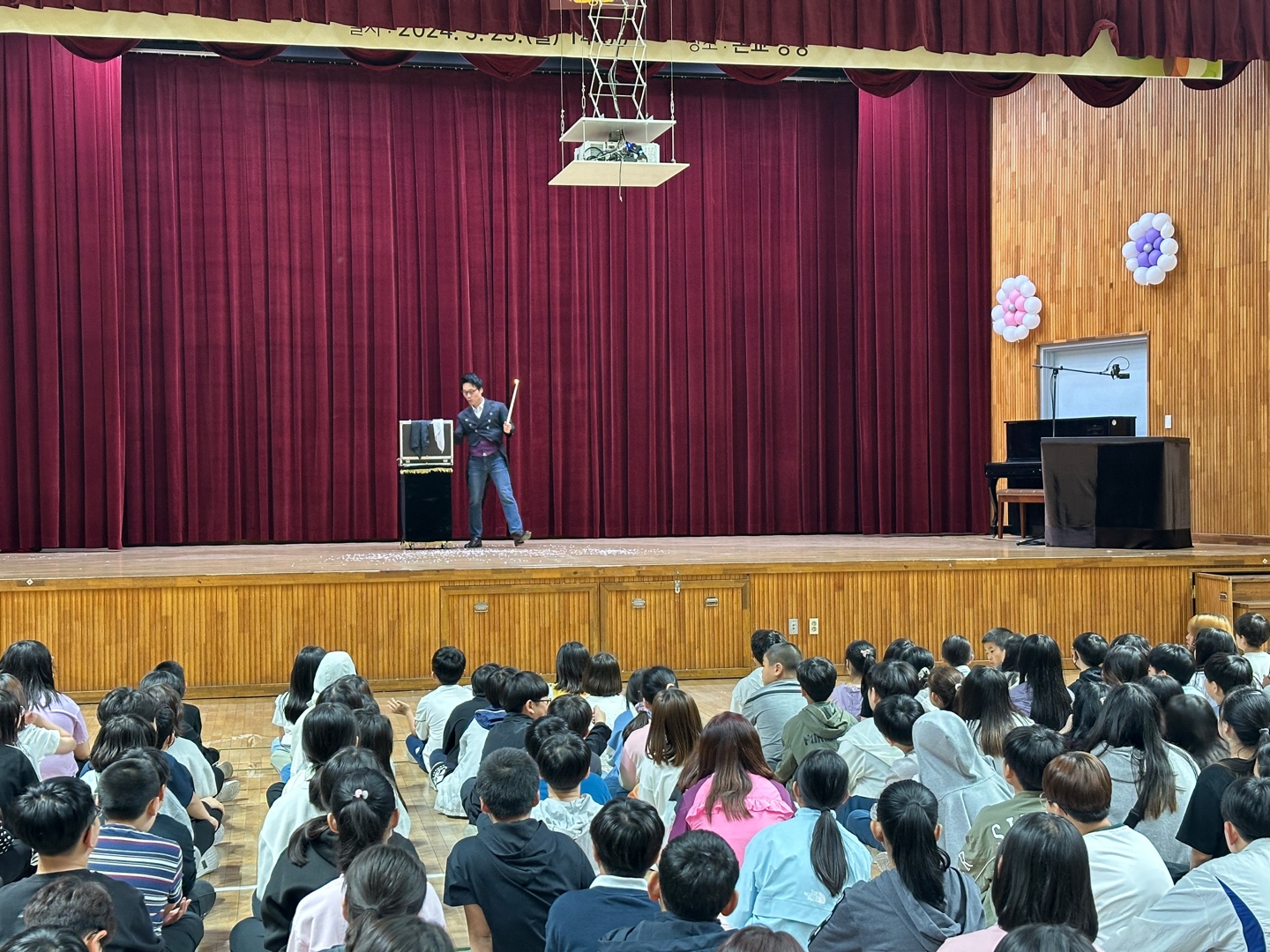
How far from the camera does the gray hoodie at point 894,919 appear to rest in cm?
261

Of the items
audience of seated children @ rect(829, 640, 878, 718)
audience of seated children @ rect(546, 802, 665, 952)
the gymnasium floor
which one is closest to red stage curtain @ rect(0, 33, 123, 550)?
the gymnasium floor

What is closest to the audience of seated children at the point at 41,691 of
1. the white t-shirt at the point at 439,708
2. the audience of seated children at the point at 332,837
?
the white t-shirt at the point at 439,708

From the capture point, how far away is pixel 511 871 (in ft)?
10.3

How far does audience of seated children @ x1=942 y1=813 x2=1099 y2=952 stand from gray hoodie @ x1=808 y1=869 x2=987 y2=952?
0.51ft

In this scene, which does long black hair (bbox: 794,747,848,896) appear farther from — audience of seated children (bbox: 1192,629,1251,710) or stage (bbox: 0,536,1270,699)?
stage (bbox: 0,536,1270,699)

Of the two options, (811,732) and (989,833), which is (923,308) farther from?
(989,833)

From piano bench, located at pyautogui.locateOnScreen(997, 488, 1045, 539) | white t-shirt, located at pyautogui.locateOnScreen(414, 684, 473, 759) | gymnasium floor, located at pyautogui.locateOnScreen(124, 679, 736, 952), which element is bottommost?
gymnasium floor, located at pyautogui.locateOnScreen(124, 679, 736, 952)

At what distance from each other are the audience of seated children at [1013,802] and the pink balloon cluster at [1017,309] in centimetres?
976

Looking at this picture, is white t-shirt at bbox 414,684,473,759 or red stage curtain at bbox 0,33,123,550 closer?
white t-shirt at bbox 414,684,473,759

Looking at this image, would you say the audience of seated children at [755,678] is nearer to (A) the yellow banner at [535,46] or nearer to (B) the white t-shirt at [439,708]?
(B) the white t-shirt at [439,708]

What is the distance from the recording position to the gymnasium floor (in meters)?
4.48

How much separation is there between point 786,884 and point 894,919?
522mm

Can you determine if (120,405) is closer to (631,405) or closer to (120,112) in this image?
(120,112)

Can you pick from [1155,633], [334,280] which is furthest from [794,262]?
[1155,633]
